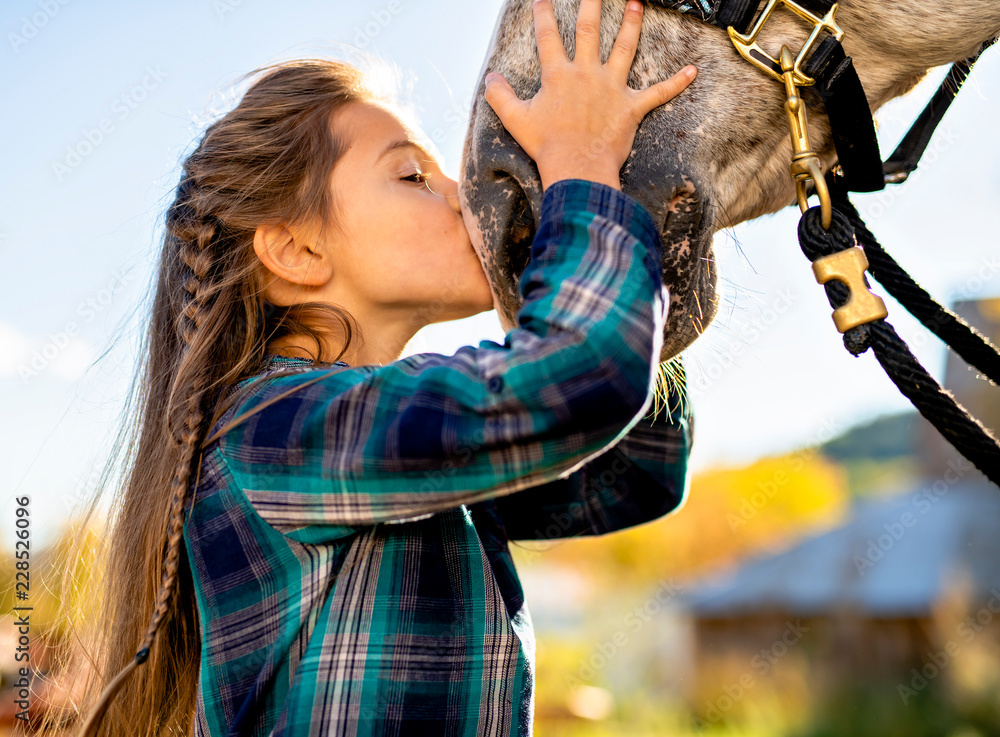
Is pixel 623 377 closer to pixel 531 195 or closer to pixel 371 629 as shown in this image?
pixel 531 195

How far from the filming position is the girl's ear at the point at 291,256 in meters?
1.31

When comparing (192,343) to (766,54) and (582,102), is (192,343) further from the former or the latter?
(766,54)

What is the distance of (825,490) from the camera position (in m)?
29.5

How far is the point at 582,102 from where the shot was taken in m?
1.00

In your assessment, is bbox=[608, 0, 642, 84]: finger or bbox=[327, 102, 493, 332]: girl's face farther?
bbox=[327, 102, 493, 332]: girl's face

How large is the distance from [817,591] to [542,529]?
39.1 ft

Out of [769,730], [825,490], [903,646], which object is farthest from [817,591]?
[825,490]

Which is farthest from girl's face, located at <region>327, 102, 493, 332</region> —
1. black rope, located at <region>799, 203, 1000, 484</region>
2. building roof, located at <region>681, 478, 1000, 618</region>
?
building roof, located at <region>681, 478, 1000, 618</region>

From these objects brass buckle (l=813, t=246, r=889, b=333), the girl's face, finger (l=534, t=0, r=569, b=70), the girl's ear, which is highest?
finger (l=534, t=0, r=569, b=70)

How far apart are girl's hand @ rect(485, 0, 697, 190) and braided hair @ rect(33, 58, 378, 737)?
47cm

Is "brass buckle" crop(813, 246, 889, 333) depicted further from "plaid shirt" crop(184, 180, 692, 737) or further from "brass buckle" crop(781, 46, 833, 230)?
"plaid shirt" crop(184, 180, 692, 737)

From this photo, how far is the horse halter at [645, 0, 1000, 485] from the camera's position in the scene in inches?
37.4

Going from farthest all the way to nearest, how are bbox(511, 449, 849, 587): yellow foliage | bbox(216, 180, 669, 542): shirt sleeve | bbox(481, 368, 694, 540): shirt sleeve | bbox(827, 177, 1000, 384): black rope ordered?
bbox(511, 449, 849, 587): yellow foliage
bbox(481, 368, 694, 540): shirt sleeve
bbox(827, 177, 1000, 384): black rope
bbox(216, 180, 669, 542): shirt sleeve

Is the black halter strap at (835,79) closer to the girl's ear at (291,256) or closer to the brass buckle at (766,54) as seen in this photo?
the brass buckle at (766,54)
